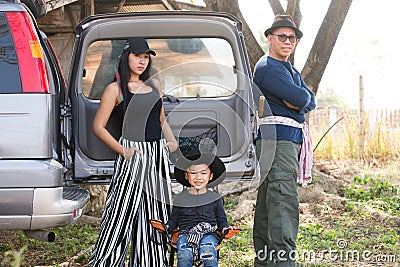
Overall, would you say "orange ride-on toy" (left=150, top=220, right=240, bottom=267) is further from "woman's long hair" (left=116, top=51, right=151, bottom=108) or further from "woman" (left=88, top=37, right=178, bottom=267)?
"woman's long hair" (left=116, top=51, right=151, bottom=108)

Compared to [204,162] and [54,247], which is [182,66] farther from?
[54,247]

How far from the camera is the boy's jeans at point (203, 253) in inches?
174

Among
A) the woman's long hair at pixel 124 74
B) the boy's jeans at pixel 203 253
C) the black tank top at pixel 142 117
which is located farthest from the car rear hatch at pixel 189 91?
the boy's jeans at pixel 203 253

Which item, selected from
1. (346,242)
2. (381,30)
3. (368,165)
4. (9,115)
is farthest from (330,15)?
(381,30)

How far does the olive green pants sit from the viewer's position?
491 centimetres

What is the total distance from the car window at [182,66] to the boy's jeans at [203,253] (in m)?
1.65

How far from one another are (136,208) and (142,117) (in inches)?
23.9

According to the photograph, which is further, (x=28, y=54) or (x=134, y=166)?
(x=134, y=166)

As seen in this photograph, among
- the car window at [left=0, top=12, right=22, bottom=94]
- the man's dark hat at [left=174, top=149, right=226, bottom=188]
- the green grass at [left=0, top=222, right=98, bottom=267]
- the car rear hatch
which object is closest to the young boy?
the man's dark hat at [left=174, top=149, right=226, bottom=188]

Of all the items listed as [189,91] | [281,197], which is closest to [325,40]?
[189,91]

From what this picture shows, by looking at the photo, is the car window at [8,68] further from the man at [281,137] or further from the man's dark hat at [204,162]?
the man at [281,137]

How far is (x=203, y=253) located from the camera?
444cm

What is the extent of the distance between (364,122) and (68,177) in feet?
28.4

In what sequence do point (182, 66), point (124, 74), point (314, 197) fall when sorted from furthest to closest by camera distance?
1. point (314, 197)
2. point (182, 66)
3. point (124, 74)
